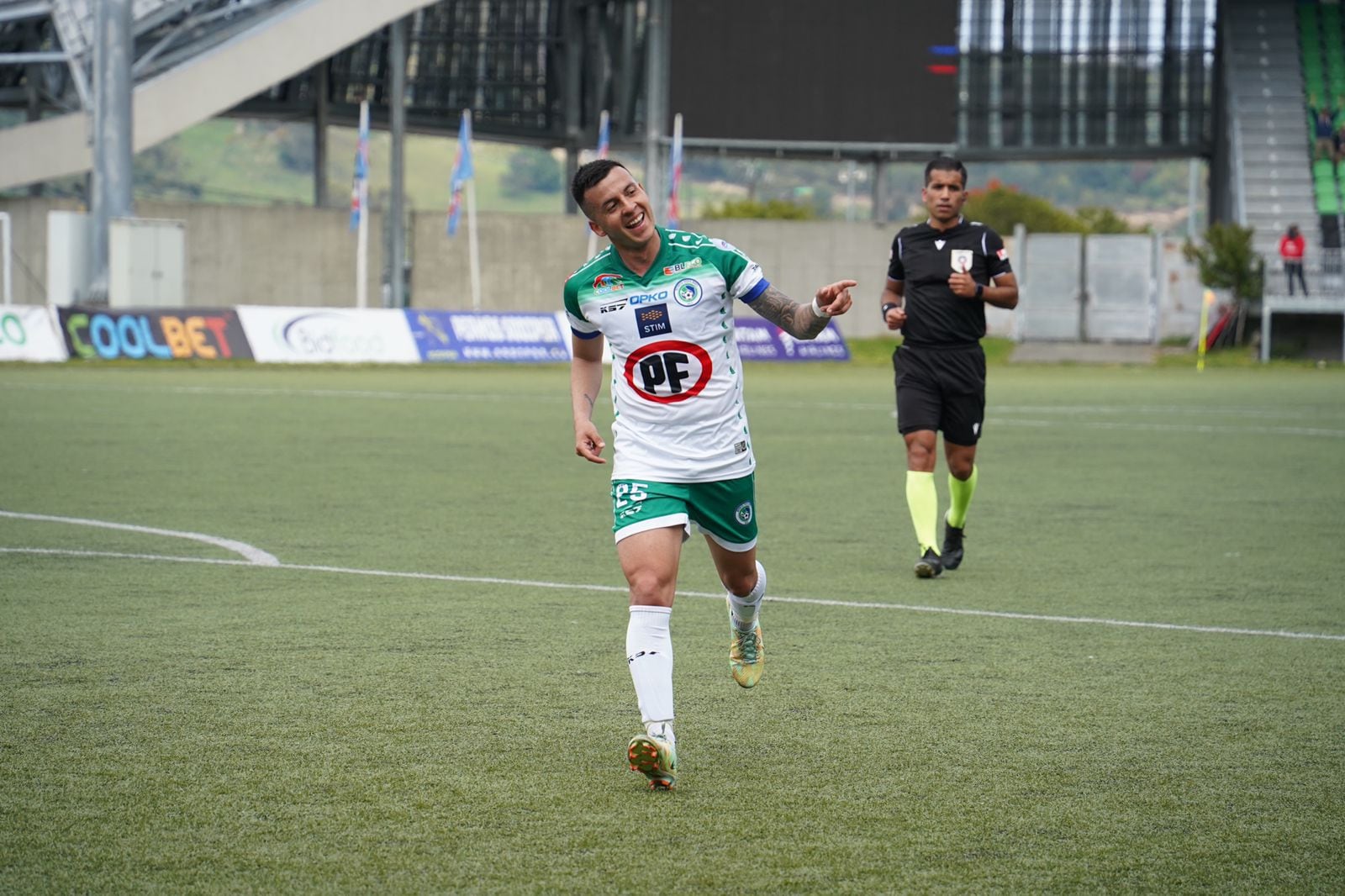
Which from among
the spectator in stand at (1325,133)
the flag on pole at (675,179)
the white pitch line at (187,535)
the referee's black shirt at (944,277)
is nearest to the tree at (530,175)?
the spectator in stand at (1325,133)

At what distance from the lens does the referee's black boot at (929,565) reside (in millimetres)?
9805

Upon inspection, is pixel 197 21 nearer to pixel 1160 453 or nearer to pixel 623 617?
pixel 1160 453

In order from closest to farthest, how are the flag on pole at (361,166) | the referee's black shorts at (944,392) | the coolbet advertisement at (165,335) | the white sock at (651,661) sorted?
the white sock at (651,661), the referee's black shorts at (944,392), the coolbet advertisement at (165,335), the flag on pole at (361,166)

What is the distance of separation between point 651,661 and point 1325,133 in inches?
2107

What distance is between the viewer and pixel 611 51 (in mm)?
60656

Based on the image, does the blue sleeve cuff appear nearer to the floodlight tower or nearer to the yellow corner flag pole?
the floodlight tower

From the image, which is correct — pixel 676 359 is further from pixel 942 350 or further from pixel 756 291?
pixel 942 350

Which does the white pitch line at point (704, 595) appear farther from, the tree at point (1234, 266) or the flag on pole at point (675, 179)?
the tree at point (1234, 266)

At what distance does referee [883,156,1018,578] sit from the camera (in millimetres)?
10109

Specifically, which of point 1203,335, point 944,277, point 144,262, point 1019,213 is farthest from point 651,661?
point 1019,213

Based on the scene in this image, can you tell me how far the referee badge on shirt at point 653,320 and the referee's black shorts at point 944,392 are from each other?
4.52 metres

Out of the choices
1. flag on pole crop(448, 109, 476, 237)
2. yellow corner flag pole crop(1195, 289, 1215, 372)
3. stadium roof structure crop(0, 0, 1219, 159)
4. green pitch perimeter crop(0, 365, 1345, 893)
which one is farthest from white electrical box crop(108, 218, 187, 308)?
green pitch perimeter crop(0, 365, 1345, 893)

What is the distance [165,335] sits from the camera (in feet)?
110

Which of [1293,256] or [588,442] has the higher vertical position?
[1293,256]
